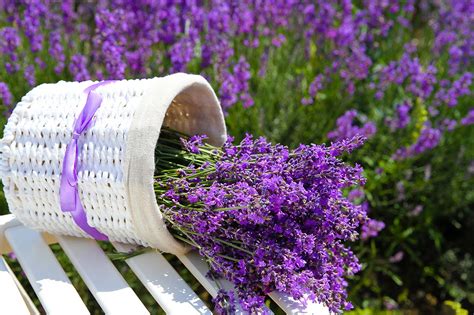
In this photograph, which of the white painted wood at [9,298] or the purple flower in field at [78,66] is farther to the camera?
the purple flower in field at [78,66]

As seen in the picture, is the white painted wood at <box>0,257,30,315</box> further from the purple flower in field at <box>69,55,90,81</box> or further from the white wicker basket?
the purple flower in field at <box>69,55,90,81</box>

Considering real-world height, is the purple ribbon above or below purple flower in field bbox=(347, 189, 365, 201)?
above

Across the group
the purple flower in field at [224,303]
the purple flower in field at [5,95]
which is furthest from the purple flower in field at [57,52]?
the purple flower in field at [224,303]

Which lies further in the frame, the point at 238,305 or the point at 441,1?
the point at 441,1

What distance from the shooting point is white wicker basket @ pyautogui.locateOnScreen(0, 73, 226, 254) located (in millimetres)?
1234

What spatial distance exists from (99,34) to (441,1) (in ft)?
6.61

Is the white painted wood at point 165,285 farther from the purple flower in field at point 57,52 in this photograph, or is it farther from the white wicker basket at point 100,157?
the purple flower in field at point 57,52

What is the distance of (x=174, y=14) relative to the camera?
86.5 inches

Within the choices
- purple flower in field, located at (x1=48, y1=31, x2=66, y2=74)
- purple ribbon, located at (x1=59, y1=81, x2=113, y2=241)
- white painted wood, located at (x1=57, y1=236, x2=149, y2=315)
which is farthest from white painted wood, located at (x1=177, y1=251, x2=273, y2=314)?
purple flower in field, located at (x1=48, y1=31, x2=66, y2=74)

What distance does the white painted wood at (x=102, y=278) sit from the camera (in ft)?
4.17

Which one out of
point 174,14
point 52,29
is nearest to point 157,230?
point 174,14

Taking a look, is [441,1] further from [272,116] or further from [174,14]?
[174,14]

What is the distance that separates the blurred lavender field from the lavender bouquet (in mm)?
660

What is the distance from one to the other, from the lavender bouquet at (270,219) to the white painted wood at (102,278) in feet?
0.54
